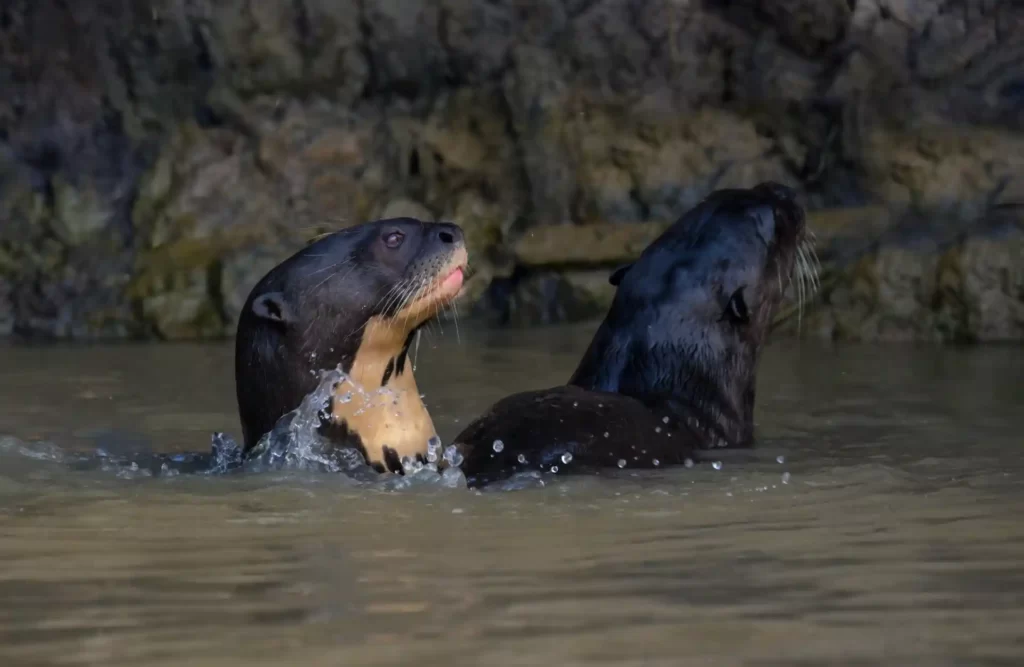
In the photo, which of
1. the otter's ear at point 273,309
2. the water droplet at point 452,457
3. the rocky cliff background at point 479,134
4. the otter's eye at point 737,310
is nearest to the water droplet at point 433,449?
the water droplet at point 452,457

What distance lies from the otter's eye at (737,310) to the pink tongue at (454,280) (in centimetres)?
95

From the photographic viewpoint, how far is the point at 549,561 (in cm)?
308

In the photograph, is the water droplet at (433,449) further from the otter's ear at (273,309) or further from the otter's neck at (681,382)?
the otter's neck at (681,382)

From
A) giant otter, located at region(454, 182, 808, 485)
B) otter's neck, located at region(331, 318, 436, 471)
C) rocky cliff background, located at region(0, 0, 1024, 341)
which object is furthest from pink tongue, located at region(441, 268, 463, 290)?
rocky cliff background, located at region(0, 0, 1024, 341)

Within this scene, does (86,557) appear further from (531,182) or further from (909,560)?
(531,182)

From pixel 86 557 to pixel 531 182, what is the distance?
Answer: 6945mm

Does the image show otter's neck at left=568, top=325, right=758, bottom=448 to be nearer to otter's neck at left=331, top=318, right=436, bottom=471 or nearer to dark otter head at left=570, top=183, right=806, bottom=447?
dark otter head at left=570, top=183, right=806, bottom=447

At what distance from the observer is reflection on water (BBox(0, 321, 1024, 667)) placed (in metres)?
2.45

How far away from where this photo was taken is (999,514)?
3.64m

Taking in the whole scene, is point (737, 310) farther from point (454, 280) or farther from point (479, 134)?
point (479, 134)

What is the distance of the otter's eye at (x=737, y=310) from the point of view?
5.30m

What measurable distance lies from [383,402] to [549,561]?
5.18 feet

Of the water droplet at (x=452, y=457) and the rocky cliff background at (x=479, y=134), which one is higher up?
the rocky cliff background at (x=479, y=134)

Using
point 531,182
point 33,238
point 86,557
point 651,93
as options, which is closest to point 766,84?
point 651,93
